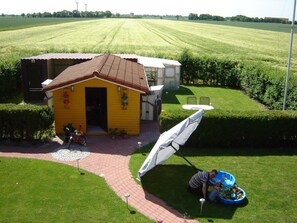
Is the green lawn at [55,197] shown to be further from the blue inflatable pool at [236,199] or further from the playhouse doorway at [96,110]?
the playhouse doorway at [96,110]

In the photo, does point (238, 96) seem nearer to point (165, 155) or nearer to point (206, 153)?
point (206, 153)

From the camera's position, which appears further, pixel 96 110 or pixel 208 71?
pixel 208 71

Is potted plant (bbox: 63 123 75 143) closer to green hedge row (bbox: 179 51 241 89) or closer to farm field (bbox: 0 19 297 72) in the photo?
green hedge row (bbox: 179 51 241 89)

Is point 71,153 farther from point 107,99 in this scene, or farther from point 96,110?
point 96,110

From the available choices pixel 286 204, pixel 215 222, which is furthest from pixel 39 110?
pixel 286 204

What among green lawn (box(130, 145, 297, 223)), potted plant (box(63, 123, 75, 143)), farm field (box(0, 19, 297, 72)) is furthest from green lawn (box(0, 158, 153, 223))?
farm field (box(0, 19, 297, 72))

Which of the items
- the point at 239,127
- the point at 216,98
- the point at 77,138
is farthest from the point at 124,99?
the point at 216,98

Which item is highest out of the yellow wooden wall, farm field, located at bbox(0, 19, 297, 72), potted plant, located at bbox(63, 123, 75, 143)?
farm field, located at bbox(0, 19, 297, 72)
